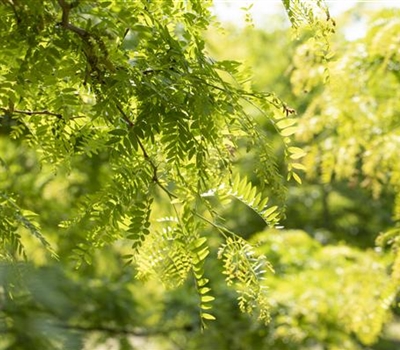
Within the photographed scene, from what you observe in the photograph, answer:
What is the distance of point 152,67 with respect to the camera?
120cm

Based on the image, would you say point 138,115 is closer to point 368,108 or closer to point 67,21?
point 67,21

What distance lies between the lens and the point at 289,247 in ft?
19.1

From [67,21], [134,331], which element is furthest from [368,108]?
[134,331]

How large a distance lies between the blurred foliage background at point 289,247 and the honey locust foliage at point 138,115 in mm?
76

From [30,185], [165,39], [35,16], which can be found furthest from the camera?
[30,185]

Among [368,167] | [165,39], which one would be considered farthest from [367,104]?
[165,39]

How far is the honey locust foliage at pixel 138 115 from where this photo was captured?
3.78ft

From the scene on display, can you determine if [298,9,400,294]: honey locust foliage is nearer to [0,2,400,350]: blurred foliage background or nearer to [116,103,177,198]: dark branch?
[0,2,400,350]: blurred foliage background

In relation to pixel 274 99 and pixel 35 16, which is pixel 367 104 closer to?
pixel 274 99

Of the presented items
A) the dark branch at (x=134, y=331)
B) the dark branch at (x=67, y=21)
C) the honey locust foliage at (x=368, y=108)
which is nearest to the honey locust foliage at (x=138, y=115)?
the dark branch at (x=67, y=21)

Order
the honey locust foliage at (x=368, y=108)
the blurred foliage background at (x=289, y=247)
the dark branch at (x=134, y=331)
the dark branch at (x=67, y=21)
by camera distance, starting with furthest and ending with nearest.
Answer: the dark branch at (x=134, y=331) → the honey locust foliage at (x=368, y=108) → the blurred foliage background at (x=289, y=247) → the dark branch at (x=67, y=21)

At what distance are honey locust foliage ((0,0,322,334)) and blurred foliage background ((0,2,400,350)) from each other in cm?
8

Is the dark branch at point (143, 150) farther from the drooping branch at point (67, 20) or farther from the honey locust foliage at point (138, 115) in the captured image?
the drooping branch at point (67, 20)

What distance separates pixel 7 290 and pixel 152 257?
310 mm
